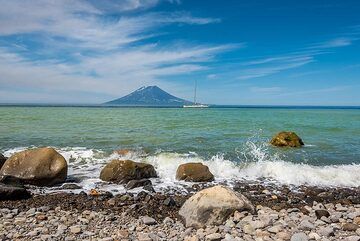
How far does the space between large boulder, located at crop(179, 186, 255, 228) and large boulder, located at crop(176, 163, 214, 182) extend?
4313mm

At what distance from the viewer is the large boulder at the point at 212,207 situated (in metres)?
8.45

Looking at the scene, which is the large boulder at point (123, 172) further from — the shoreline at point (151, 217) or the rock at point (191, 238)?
the rock at point (191, 238)

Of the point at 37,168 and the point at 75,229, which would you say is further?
the point at 37,168

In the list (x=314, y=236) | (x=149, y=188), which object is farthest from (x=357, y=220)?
(x=149, y=188)

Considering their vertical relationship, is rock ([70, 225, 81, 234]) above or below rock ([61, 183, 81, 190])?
above

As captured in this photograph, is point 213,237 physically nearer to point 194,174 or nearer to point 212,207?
point 212,207

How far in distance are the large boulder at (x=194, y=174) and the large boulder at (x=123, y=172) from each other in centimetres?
138

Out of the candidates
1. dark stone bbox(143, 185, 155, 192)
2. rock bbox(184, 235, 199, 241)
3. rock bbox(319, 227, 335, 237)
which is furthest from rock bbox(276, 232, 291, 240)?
dark stone bbox(143, 185, 155, 192)

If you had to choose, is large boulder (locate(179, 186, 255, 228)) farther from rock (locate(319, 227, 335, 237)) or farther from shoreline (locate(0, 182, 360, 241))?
rock (locate(319, 227, 335, 237))

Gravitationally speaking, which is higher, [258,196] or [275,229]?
[275,229]

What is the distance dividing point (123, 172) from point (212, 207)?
5.58 meters

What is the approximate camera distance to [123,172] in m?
13.3

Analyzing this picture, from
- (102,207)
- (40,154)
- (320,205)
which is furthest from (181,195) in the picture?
(40,154)

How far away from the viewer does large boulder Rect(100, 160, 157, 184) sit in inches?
520
